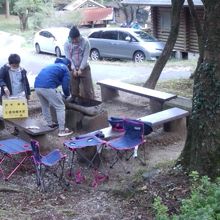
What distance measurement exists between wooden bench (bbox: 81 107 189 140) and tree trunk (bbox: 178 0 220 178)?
2.03 meters

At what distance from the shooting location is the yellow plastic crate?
838 cm

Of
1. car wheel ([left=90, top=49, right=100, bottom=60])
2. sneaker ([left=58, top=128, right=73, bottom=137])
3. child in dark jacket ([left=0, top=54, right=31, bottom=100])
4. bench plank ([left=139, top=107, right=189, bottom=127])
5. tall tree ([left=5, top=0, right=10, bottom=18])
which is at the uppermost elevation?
tall tree ([left=5, top=0, right=10, bottom=18])

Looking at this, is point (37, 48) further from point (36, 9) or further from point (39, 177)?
point (39, 177)

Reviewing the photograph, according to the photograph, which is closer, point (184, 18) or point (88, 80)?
point (88, 80)

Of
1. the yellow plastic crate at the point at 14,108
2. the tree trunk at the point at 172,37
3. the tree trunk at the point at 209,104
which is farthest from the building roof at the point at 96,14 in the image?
the tree trunk at the point at 209,104

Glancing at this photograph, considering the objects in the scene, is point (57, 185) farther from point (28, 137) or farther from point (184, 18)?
point (184, 18)

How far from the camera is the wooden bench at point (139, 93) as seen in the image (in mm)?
9938

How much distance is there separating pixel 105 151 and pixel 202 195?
3.37m

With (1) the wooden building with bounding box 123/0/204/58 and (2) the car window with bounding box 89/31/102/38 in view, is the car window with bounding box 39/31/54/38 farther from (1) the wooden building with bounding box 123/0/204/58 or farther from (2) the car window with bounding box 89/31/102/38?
(1) the wooden building with bounding box 123/0/204/58

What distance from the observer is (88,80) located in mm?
10461

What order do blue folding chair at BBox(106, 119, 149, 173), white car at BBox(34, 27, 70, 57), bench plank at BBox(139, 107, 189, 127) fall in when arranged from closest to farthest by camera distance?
1. blue folding chair at BBox(106, 119, 149, 173)
2. bench plank at BBox(139, 107, 189, 127)
3. white car at BBox(34, 27, 70, 57)

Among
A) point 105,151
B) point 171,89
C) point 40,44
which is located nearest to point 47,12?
point 40,44

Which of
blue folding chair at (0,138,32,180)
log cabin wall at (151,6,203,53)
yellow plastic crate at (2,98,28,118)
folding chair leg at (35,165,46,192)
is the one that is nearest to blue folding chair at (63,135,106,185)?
folding chair leg at (35,165,46,192)

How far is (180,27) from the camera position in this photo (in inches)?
997
